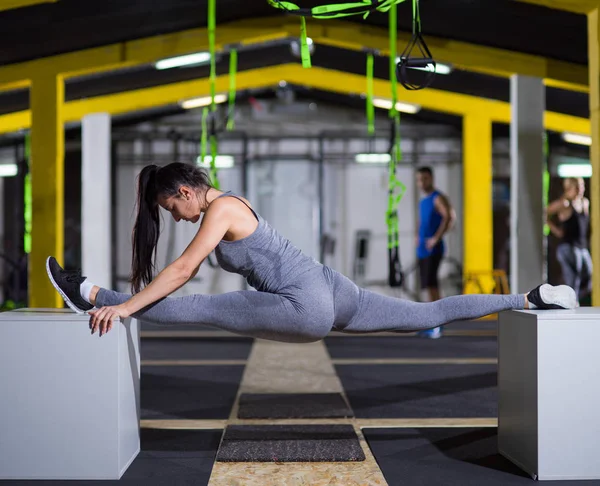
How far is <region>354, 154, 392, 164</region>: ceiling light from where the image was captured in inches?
469

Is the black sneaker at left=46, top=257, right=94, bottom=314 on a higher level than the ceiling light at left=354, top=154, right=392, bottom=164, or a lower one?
lower

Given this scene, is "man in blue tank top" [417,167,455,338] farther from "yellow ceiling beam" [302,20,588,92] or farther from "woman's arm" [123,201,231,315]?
"woman's arm" [123,201,231,315]

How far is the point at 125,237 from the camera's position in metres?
12.0

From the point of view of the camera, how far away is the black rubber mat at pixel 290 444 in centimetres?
265

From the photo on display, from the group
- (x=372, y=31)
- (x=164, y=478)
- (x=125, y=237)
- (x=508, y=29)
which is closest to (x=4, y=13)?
(x=372, y=31)

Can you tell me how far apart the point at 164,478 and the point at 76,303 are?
0.65 m

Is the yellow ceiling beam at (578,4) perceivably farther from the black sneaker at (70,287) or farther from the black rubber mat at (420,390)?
the black sneaker at (70,287)

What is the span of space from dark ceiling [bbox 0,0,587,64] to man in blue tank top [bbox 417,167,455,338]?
143 centimetres

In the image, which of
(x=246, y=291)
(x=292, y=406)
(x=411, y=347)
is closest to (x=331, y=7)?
(x=246, y=291)

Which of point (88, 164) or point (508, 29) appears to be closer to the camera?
point (508, 29)

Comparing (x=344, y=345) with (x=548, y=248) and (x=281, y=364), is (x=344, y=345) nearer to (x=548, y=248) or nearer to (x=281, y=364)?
(x=281, y=364)

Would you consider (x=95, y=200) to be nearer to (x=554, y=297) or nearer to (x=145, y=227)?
(x=145, y=227)

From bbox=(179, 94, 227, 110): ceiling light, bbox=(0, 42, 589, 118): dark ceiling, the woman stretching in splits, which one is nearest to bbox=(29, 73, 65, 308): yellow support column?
bbox=(0, 42, 589, 118): dark ceiling

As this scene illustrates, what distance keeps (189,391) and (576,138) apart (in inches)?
372
